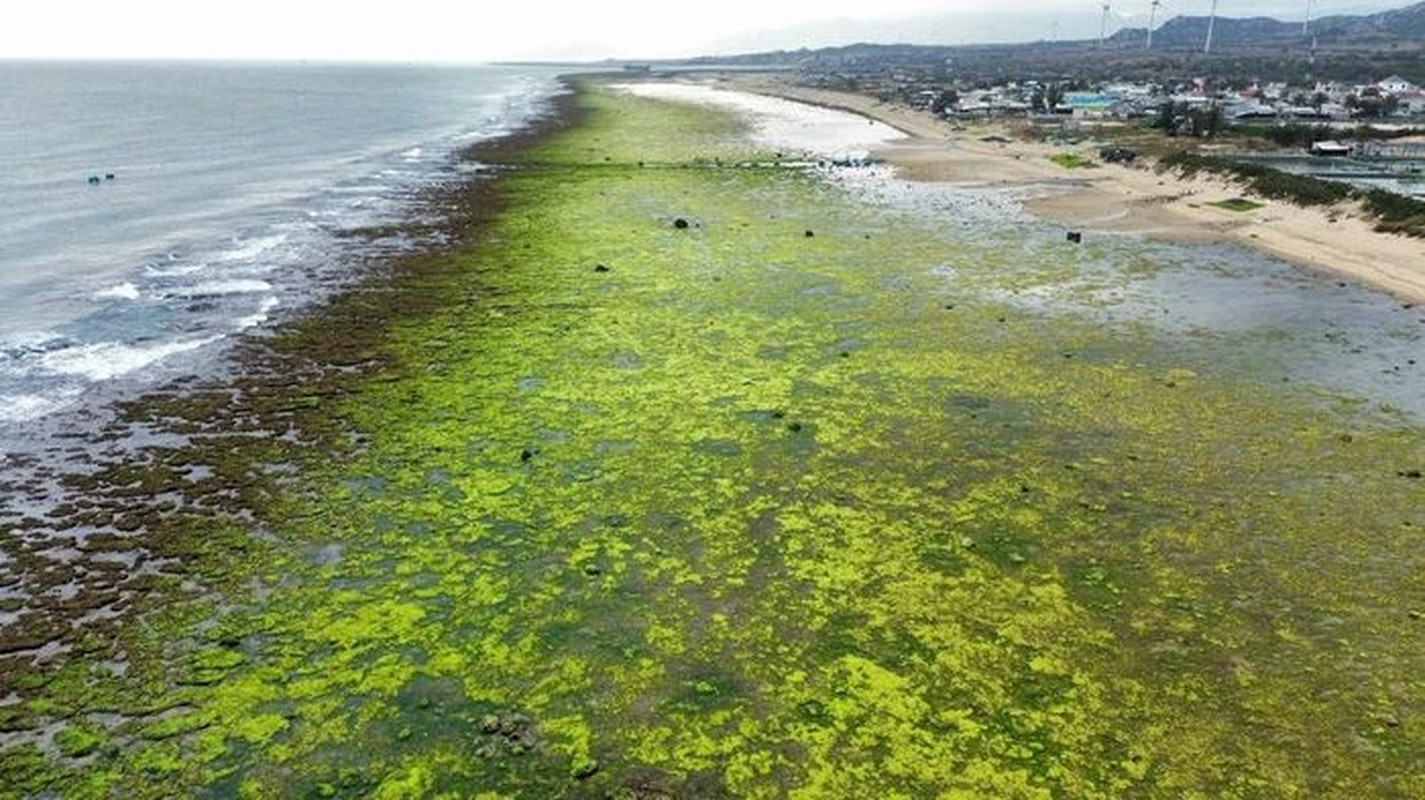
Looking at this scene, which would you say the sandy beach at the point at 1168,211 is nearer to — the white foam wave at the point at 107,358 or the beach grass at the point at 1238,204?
the beach grass at the point at 1238,204

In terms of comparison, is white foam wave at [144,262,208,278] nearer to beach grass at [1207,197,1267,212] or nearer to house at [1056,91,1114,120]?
beach grass at [1207,197,1267,212]

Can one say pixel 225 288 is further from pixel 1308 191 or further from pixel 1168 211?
pixel 1308 191

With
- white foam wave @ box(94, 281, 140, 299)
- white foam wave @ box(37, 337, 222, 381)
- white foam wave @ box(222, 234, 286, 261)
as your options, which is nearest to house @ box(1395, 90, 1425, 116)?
white foam wave @ box(222, 234, 286, 261)

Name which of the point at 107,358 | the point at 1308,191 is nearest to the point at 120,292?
the point at 107,358

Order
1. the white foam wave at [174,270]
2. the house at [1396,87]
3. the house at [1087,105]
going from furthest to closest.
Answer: the house at [1396,87]
the house at [1087,105]
the white foam wave at [174,270]

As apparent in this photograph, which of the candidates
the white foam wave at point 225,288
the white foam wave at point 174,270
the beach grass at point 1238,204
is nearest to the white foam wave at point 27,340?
the white foam wave at point 225,288

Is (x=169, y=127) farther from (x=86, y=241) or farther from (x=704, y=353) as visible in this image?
(x=704, y=353)
